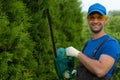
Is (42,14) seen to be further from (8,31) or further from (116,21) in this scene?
(116,21)

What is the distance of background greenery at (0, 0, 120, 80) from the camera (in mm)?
4289

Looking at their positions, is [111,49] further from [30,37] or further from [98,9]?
[30,37]

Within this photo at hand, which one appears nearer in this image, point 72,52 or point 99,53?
point 99,53

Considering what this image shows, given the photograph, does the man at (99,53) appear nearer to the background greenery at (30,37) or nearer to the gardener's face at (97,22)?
the gardener's face at (97,22)

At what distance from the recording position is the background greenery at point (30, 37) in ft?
14.1

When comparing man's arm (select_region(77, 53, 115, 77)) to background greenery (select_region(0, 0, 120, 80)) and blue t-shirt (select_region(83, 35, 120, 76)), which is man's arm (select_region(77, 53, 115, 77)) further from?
background greenery (select_region(0, 0, 120, 80))

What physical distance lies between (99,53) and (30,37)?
61.8 inches

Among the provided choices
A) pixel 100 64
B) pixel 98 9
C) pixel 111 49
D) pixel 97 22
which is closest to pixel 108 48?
pixel 111 49

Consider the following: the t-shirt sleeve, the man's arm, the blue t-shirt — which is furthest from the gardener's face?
the man's arm

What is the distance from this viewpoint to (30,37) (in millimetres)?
5055

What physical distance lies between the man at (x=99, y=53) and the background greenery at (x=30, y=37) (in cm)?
78

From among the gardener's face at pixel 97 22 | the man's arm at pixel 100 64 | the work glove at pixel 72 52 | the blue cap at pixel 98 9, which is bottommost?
the man's arm at pixel 100 64

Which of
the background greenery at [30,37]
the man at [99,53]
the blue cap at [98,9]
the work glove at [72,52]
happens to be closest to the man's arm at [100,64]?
the man at [99,53]

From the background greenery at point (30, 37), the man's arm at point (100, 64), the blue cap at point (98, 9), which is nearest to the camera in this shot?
the man's arm at point (100, 64)
